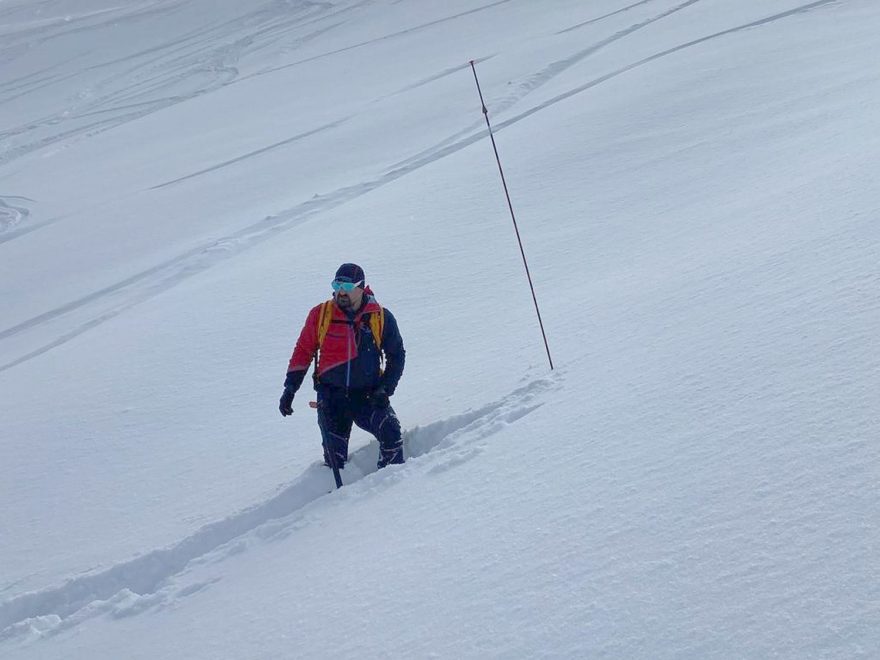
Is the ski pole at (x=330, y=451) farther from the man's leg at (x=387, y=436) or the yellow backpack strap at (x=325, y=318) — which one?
the yellow backpack strap at (x=325, y=318)

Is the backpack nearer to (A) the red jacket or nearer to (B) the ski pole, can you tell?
(A) the red jacket

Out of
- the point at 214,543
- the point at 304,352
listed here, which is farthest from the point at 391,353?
the point at 214,543

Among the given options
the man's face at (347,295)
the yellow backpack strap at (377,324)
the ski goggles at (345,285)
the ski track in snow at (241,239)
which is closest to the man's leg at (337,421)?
the yellow backpack strap at (377,324)

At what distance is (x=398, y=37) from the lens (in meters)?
25.2

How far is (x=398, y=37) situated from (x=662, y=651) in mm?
24134

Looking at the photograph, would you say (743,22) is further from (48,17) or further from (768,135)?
(48,17)

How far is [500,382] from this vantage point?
5.47m

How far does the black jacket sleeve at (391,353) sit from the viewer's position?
509 centimetres

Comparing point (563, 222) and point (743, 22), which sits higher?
point (743, 22)

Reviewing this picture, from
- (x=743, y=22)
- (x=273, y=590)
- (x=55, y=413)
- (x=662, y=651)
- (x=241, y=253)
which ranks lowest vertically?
(x=662, y=651)

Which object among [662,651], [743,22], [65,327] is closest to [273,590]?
[662,651]

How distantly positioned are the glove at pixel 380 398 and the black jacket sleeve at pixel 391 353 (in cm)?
2

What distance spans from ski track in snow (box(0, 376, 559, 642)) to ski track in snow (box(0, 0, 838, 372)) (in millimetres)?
4822

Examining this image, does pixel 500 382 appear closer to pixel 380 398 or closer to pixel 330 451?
pixel 380 398
